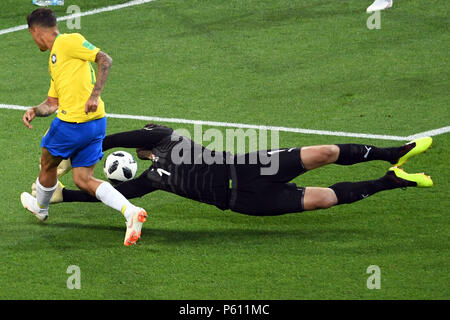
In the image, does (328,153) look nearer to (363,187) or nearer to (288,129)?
(363,187)

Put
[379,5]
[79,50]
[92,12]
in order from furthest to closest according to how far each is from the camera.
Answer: [92,12]
[379,5]
[79,50]

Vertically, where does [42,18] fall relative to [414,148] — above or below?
above

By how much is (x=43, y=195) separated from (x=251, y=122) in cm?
340

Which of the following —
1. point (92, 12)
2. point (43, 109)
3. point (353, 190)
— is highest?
point (92, 12)

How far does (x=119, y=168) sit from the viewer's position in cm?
943

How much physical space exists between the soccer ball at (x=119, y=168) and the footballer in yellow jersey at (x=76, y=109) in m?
0.91

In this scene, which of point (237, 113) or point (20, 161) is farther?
point (237, 113)

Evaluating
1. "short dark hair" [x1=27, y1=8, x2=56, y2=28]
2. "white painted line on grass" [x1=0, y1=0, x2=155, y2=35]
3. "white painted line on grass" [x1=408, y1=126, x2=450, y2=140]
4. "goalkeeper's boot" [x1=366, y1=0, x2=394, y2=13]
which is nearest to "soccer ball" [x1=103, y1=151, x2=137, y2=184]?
"short dark hair" [x1=27, y1=8, x2=56, y2=28]

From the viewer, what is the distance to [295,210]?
826cm

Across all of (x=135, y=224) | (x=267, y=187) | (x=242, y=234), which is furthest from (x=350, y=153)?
(x=135, y=224)

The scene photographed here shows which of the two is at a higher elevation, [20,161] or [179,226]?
[20,161]

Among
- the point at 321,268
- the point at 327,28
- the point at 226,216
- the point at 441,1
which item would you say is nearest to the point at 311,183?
the point at 226,216

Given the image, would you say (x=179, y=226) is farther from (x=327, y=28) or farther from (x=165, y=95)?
(x=327, y=28)

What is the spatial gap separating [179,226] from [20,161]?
2403mm
